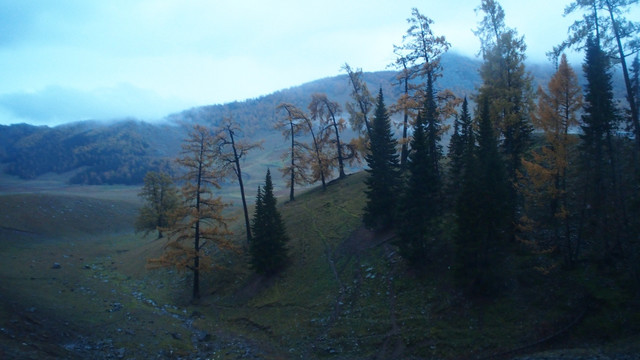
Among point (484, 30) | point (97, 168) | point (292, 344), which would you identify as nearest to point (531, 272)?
point (292, 344)

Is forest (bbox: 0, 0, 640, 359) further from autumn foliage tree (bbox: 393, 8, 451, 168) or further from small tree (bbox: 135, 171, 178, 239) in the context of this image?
small tree (bbox: 135, 171, 178, 239)

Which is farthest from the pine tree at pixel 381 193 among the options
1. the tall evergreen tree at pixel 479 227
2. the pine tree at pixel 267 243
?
the tall evergreen tree at pixel 479 227

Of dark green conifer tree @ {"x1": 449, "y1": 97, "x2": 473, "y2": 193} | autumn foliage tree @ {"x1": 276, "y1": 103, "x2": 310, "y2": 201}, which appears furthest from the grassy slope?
autumn foliage tree @ {"x1": 276, "y1": 103, "x2": 310, "y2": 201}

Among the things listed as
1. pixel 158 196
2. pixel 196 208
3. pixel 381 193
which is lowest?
pixel 381 193

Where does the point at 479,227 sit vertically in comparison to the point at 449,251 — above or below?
above

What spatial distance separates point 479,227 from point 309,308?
42.2 feet

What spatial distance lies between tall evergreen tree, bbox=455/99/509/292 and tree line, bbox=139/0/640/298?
0.21ft

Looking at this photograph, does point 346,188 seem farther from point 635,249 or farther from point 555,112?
point 635,249

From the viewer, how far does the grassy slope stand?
19172 mm

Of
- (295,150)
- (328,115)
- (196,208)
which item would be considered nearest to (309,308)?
(196,208)

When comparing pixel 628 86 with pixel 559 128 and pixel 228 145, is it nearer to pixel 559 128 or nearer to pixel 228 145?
pixel 559 128

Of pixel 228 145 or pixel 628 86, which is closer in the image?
pixel 628 86

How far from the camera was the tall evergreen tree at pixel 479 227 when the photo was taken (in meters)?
21.9

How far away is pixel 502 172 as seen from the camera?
24.5m
